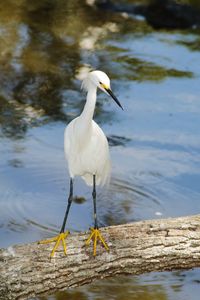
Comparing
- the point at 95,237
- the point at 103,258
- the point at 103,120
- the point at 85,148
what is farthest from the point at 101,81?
the point at 103,120

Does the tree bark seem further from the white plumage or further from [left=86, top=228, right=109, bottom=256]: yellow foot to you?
the white plumage

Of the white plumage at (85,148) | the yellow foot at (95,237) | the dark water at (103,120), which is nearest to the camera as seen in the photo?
the yellow foot at (95,237)

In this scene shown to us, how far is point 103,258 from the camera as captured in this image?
184 inches

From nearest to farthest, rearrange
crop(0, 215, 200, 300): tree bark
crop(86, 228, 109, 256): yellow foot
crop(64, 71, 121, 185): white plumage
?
crop(0, 215, 200, 300): tree bark, crop(86, 228, 109, 256): yellow foot, crop(64, 71, 121, 185): white plumage

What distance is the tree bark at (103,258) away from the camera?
4516 millimetres

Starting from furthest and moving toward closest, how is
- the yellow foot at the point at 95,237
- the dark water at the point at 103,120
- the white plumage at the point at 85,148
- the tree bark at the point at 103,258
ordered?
the dark water at the point at 103,120, the white plumage at the point at 85,148, the yellow foot at the point at 95,237, the tree bark at the point at 103,258

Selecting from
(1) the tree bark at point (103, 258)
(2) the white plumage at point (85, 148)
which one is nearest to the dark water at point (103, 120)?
(1) the tree bark at point (103, 258)

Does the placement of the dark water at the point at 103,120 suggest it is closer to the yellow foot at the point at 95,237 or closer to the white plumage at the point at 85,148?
the yellow foot at the point at 95,237

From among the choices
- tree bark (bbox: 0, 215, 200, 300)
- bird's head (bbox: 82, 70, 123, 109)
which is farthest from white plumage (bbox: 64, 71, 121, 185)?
tree bark (bbox: 0, 215, 200, 300)

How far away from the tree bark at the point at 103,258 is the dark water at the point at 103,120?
75 cm

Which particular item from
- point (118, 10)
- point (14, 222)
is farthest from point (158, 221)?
point (118, 10)

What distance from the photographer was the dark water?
21.1 feet

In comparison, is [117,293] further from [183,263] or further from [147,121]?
[147,121]

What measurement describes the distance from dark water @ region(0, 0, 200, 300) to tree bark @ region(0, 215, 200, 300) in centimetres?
75
